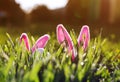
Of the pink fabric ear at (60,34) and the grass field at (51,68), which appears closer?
the grass field at (51,68)

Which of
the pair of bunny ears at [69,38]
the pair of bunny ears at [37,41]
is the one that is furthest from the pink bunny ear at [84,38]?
the pair of bunny ears at [37,41]

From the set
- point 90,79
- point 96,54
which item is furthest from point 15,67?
point 96,54

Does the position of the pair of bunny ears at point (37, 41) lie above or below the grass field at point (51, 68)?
above

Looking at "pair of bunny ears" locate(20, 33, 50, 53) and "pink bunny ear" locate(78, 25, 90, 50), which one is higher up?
"pair of bunny ears" locate(20, 33, 50, 53)

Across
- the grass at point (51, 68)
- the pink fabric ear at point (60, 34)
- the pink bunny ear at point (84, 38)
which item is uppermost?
the pink fabric ear at point (60, 34)

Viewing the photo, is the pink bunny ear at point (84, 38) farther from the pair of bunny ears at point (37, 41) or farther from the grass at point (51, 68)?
the pair of bunny ears at point (37, 41)

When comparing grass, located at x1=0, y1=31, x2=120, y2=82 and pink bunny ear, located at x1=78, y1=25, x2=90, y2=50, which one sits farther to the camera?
pink bunny ear, located at x1=78, y1=25, x2=90, y2=50

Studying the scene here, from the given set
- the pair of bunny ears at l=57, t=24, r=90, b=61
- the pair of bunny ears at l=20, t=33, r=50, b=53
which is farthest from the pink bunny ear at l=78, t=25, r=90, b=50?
the pair of bunny ears at l=20, t=33, r=50, b=53

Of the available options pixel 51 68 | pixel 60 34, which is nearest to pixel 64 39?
pixel 60 34

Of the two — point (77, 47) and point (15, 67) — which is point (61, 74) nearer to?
point (15, 67)

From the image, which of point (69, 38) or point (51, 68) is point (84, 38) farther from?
point (51, 68)

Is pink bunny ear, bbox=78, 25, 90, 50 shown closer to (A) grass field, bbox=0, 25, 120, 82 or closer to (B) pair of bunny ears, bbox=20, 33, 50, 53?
(A) grass field, bbox=0, 25, 120, 82

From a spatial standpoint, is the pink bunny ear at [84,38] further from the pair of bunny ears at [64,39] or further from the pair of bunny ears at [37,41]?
the pair of bunny ears at [37,41]
